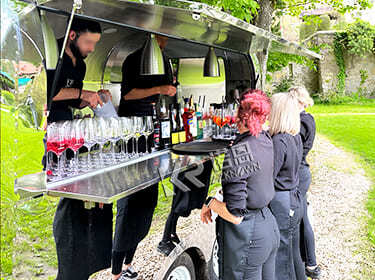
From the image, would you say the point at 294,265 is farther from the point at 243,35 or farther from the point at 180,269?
the point at 243,35

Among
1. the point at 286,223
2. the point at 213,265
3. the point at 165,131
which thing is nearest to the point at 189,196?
the point at 213,265

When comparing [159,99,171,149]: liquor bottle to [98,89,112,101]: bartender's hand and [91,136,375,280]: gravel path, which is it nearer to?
[98,89,112,101]: bartender's hand

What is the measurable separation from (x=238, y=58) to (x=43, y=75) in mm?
3942

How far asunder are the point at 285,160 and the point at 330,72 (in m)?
20.5

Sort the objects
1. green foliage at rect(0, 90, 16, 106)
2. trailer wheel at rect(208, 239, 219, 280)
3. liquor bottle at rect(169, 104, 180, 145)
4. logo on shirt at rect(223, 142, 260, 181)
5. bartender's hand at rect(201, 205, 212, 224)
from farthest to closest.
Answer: liquor bottle at rect(169, 104, 180, 145) → trailer wheel at rect(208, 239, 219, 280) → bartender's hand at rect(201, 205, 212, 224) → logo on shirt at rect(223, 142, 260, 181) → green foliage at rect(0, 90, 16, 106)

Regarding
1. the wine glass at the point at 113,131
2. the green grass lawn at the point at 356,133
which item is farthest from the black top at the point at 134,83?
the green grass lawn at the point at 356,133

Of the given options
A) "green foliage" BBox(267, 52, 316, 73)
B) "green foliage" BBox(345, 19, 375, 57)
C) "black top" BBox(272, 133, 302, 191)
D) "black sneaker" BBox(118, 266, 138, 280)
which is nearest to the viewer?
"black sneaker" BBox(118, 266, 138, 280)

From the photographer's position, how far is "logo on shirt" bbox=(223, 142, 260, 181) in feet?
7.17

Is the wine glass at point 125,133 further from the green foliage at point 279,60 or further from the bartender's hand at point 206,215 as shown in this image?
the green foliage at point 279,60

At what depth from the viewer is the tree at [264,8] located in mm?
4636

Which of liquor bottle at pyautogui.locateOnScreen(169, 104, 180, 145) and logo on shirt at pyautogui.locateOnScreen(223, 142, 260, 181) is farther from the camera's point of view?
liquor bottle at pyautogui.locateOnScreen(169, 104, 180, 145)

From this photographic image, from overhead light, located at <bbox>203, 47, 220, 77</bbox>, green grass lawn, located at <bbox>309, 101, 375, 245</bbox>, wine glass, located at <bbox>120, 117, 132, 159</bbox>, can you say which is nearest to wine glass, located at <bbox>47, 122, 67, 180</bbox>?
wine glass, located at <bbox>120, 117, 132, 159</bbox>

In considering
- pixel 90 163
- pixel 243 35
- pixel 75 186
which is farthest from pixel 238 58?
pixel 75 186

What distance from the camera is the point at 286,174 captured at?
2938 millimetres
